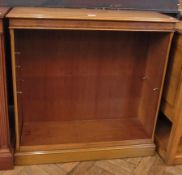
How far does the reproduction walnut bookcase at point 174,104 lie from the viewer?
140 cm

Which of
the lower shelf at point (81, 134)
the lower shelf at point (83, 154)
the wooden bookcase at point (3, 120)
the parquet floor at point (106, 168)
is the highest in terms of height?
the wooden bookcase at point (3, 120)

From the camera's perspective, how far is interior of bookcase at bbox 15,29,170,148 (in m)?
1.51

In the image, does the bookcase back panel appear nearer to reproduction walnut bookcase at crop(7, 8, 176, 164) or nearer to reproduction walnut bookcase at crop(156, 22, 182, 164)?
reproduction walnut bookcase at crop(7, 8, 176, 164)

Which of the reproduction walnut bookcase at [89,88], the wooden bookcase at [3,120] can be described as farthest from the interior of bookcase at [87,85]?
the wooden bookcase at [3,120]

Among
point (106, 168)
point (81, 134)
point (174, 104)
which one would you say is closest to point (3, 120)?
point (81, 134)

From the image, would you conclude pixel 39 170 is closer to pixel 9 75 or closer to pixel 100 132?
pixel 100 132

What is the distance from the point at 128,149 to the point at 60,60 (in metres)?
0.67

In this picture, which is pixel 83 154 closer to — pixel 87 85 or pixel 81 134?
pixel 81 134

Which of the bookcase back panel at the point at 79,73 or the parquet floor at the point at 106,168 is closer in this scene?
the parquet floor at the point at 106,168

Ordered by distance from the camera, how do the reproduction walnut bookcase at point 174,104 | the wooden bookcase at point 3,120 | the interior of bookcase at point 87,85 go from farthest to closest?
the interior of bookcase at point 87,85 < the reproduction walnut bookcase at point 174,104 < the wooden bookcase at point 3,120

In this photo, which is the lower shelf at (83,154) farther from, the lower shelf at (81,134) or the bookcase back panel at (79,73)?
the bookcase back panel at (79,73)

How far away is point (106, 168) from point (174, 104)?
20.8 inches

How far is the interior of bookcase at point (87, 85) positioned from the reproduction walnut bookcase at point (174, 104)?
74 mm

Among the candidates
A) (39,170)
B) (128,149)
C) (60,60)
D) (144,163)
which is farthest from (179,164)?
(60,60)
